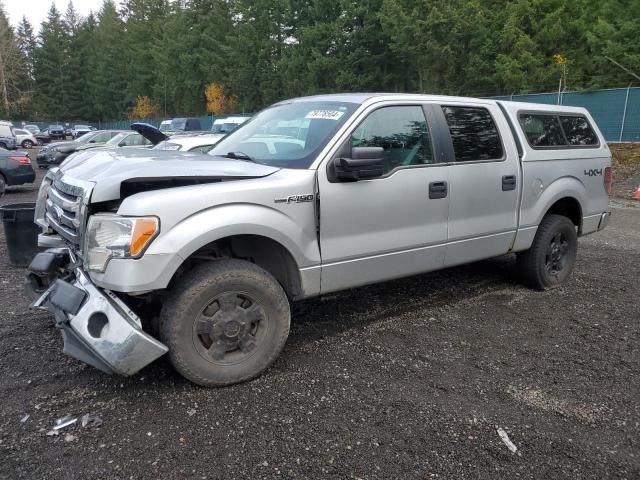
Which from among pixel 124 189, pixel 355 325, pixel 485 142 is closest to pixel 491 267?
pixel 485 142

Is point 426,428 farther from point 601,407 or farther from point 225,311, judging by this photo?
point 225,311

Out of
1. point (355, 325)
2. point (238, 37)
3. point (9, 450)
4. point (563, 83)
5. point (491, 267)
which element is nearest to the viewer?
point (9, 450)

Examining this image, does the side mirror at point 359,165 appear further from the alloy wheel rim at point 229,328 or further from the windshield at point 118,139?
the windshield at point 118,139

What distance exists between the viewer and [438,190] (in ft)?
13.4

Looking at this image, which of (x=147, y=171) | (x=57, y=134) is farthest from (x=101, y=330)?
(x=57, y=134)

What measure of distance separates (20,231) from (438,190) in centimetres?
467

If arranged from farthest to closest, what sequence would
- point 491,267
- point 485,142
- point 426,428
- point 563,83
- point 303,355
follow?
point 563,83, point 491,267, point 485,142, point 303,355, point 426,428

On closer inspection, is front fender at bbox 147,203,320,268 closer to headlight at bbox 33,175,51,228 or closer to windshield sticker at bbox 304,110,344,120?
windshield sticker at bbox 304,110,344,120

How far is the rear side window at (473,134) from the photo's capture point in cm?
435

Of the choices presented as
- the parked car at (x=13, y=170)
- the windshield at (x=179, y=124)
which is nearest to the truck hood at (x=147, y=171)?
the parked car at (x=13, y=170)

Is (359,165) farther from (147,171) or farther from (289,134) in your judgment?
(147,171)

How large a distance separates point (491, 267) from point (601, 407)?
3.07 metres

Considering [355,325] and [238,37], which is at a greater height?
[238,37]

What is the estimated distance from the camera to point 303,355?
3.73 meters
